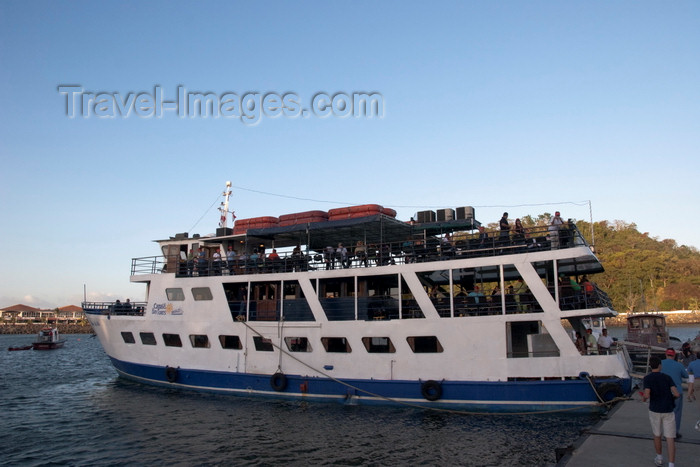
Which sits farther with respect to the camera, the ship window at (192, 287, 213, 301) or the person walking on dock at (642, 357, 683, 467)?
the ship window at (192, 287, 213, 301)

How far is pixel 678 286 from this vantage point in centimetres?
9175

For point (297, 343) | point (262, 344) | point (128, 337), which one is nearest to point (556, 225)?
point (297, 343)

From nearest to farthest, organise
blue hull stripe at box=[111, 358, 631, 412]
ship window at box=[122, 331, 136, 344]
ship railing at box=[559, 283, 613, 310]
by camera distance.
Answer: blue hull stripe at box=[111, 358, 631, 412] → ship railing at box=[559, 283, 613, 310] → ship window at box=[122, 331, 136, 344]

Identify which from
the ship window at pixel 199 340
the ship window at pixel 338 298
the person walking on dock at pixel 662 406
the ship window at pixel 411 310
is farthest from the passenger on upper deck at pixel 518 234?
the ship window at pixel 199 340

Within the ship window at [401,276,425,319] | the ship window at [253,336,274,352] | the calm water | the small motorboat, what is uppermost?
the ship window at [401,276,425,319]

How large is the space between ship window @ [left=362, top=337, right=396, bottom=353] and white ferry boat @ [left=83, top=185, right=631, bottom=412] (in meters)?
0.04

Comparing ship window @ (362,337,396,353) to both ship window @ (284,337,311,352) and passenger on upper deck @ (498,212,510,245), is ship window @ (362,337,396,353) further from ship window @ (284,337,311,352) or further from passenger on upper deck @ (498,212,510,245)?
passenger on upper deck @ (498,212,510,245)

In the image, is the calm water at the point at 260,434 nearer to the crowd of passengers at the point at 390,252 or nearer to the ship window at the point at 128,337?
the ship window at the point at 128,337

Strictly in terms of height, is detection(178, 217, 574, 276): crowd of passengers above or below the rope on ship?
above

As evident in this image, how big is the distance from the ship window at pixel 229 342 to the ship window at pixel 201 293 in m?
1.82

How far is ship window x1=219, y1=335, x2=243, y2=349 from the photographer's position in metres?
19.6

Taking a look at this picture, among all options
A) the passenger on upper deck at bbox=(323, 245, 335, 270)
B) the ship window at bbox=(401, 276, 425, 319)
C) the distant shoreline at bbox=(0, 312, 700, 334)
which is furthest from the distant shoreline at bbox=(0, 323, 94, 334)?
the ship window at bbox=(401, 276, 425, 319)

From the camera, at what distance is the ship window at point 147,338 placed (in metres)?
21.5

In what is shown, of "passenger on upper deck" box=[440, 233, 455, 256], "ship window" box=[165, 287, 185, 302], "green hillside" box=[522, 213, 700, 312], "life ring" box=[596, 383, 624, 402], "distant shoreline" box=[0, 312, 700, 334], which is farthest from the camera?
"green hillside" box=[522, 213, 700, 312]
